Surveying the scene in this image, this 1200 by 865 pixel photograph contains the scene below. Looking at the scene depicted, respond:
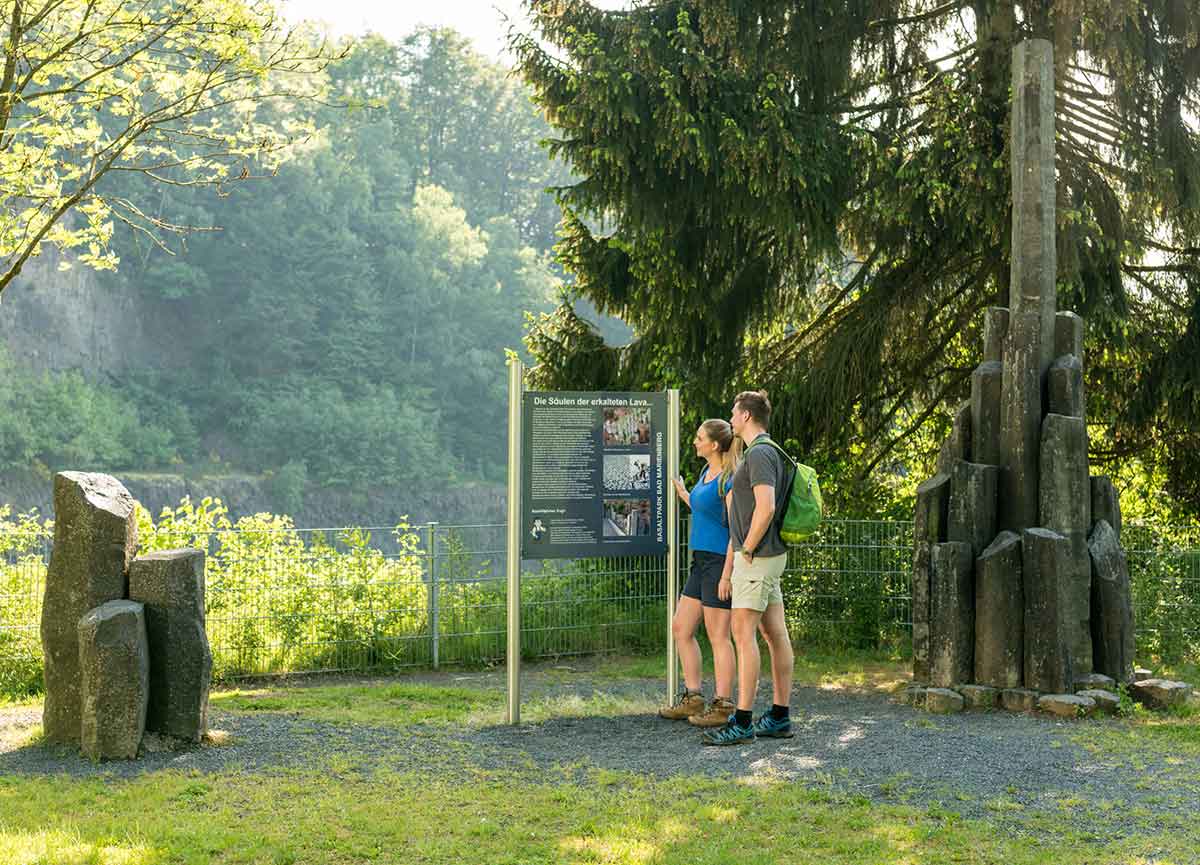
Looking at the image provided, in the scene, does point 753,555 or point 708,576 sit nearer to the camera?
point 753,555

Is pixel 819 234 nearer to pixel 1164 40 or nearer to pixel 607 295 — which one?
pixel 607 295

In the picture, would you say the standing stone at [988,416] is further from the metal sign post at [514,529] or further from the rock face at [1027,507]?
the metal sign post at [514,529]

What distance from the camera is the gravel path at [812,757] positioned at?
279 inches

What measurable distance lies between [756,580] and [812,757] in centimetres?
108

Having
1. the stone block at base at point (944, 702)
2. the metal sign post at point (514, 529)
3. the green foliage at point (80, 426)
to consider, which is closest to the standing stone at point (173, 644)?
the metal sign post at point (514, 529)

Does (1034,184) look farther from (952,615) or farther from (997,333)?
(952,615)

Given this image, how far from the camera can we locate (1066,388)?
10.3m

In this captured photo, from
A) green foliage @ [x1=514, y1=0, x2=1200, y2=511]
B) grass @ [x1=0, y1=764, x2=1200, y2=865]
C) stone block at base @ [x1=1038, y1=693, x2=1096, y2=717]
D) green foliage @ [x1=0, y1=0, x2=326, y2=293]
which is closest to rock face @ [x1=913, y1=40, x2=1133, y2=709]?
stone block at base @ [x1=1038, y1=693, x2=1096, y2=717]

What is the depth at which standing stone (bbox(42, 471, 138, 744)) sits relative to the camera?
845cm

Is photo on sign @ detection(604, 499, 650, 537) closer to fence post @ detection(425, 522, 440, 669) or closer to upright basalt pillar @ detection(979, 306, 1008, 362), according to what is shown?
upright basalt pillar @ detection(979, 306, 1008, 362)

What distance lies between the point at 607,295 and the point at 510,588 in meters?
6.27

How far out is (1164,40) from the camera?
13.3 meters

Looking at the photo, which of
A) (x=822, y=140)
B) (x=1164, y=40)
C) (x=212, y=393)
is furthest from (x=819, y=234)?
(x=212, y=393)

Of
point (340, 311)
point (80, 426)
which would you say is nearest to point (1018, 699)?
point (80, 426)
